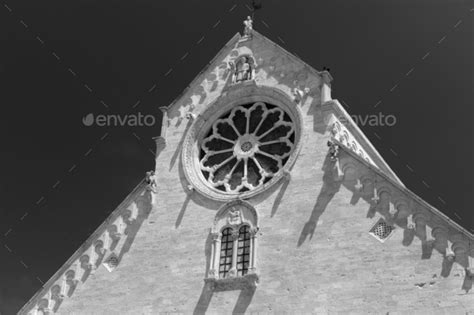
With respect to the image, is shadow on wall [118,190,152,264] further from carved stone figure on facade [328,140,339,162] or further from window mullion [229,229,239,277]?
carved stone figure on facade [328,140,339,162]

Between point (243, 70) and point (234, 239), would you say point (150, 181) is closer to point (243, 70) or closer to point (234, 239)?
point (234, 239)

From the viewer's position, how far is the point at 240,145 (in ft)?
92.9

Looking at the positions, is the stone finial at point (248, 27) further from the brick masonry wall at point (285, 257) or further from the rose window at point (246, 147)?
the rose window at point (246, 147)

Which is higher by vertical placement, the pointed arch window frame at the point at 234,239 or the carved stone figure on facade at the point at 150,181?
the carved stone figure on facade at the point at 150,181

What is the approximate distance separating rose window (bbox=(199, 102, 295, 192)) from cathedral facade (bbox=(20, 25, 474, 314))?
59 millimetres

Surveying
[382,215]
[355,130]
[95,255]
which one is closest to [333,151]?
[382,215]

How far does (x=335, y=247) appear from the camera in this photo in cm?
2325

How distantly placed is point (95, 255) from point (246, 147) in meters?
7.76

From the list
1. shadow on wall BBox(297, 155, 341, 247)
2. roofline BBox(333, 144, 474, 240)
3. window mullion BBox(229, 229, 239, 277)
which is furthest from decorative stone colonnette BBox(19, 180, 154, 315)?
roofline BBox(333, 144, 474, 240)

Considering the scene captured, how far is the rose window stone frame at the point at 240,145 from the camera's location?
2686 cm

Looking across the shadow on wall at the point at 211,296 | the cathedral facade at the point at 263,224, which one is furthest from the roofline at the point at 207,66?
the shadow on wall at the point at 211,296

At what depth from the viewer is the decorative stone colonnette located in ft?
89.9

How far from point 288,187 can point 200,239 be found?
401 centimetres

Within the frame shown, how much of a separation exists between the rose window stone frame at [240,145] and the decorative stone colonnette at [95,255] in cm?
246
